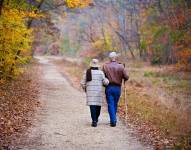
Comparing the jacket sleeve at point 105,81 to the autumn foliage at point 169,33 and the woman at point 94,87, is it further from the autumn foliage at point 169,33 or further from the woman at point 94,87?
the autumn foliage at point 169,33

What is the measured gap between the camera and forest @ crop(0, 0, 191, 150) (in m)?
14.7

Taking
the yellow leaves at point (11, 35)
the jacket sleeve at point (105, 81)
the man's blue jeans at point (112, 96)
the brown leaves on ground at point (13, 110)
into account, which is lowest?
the brown leaves on ground at point (13, 110)

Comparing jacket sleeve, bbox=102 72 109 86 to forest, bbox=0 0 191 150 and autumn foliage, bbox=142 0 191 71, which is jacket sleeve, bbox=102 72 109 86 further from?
autumn foliage, bbox=142 0 191 71

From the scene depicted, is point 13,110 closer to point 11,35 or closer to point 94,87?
point 94,87

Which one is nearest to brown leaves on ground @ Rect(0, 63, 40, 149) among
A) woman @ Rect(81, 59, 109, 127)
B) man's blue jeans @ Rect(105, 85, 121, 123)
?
woman @ Rect(81, 59, 109, 127)

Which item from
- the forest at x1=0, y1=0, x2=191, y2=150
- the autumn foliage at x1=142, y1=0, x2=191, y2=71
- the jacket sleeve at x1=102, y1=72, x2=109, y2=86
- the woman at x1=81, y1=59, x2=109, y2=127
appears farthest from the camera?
the autumn foliage at x1=142, y1=0, x2=191, y2=71

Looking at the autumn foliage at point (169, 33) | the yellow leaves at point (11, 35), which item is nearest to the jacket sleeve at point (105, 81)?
the yellow leaves at point (11, 35)

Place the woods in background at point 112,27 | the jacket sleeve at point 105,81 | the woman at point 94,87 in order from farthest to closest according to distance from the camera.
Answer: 1. the woods in background at point 112,27
2. the woman at point 94,87
3. the jacket sleeve at point 105,81

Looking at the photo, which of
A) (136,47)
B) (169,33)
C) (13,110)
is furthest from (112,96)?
(136,47)

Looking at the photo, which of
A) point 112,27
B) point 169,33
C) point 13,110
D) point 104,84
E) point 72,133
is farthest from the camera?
point 112,27

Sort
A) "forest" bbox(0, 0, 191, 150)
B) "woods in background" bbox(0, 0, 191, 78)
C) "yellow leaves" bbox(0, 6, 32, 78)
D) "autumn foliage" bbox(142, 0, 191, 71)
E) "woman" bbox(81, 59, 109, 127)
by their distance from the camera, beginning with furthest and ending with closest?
1. "autumn foliage" bbox(142, 0, 191, 71)
2. "woods in background" bbox(0, 0, 191, 78)
3. "yellow leaves" bbox(0, 6, 32, 78)
4. "forest" bbox(0, 0, 191, 150)
5. "woman" bbox(81, 59, 109, 127)

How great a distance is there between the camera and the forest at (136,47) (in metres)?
14.7

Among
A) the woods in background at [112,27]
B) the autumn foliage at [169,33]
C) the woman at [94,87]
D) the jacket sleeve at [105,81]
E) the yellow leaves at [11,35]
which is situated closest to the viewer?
the jacket sleeve at [105,81]

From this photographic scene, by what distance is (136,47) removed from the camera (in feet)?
189
